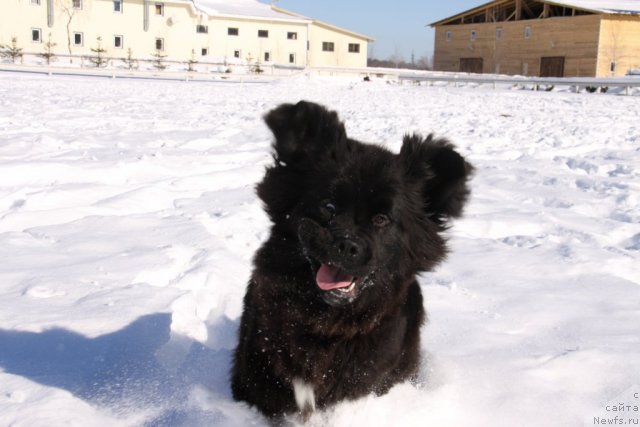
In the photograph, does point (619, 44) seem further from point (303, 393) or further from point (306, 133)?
point (303, 393)

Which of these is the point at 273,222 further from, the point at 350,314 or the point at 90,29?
the point at 90,29

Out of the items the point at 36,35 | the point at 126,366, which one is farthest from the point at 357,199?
the point at 36,35

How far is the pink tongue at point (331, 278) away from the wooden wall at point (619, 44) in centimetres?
4504

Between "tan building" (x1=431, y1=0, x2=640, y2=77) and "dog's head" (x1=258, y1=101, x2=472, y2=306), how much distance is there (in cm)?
4401

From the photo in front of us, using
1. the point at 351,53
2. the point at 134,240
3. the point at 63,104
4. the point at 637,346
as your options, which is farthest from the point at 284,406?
the point at 351,53

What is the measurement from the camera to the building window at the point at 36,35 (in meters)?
43.8

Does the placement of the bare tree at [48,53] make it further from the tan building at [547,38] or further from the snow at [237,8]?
the tan building at [547,38]

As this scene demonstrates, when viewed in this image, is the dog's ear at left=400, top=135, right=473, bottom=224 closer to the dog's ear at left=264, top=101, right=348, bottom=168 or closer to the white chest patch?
the dog's ear at left=264, top=101, right=348, bottom=168

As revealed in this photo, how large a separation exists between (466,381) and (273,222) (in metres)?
1.25

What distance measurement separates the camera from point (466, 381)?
2.97 meters

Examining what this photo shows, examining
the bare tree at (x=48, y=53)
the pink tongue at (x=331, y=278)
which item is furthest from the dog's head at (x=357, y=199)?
the bare tree at (x=48, y=53)

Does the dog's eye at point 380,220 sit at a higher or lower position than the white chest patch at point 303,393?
higher

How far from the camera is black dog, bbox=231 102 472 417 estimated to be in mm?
2527

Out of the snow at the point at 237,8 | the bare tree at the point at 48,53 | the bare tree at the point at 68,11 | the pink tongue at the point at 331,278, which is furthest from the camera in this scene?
the snow at the point at 237,8
